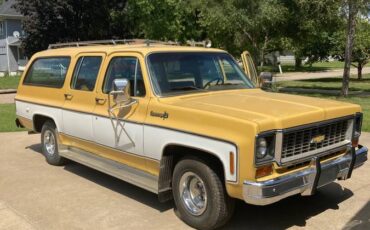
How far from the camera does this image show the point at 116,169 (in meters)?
6.06

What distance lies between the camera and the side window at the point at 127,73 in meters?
5.71

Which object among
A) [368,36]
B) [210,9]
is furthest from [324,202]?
[368,36]

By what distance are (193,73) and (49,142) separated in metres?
3.28

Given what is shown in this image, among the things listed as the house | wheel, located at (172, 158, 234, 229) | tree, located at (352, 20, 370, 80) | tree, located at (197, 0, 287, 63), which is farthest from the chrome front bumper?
the house

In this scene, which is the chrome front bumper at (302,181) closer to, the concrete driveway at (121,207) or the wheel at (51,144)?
the concrete driveway at (121,207)

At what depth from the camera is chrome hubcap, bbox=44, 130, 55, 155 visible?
7.89 meters

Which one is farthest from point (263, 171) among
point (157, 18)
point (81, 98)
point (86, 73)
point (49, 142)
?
point (157, 18)

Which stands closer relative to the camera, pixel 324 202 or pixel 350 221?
pixel 350 221

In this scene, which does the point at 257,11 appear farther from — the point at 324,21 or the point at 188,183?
the point at 188,183

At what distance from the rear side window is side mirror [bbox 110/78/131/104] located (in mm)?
1886

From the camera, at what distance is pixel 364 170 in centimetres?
714

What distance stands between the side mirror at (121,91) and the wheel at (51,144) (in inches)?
91.0

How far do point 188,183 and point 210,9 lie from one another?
14.1 m

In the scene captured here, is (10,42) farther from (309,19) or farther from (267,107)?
(267,107)
